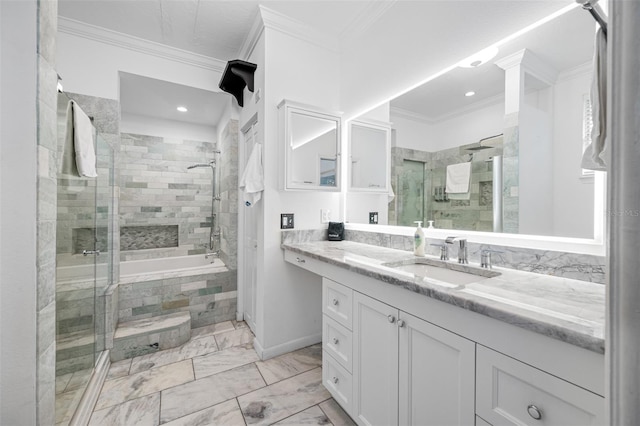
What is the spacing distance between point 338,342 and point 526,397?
93 centimetres

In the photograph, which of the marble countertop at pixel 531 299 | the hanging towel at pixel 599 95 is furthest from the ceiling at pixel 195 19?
the marble countertop at pixel 531 299

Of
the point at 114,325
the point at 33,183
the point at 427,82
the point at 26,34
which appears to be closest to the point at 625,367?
the point at 33,183

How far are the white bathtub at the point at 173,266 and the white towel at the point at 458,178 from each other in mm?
2352

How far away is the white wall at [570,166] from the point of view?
43.4 inches

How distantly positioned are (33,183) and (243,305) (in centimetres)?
220

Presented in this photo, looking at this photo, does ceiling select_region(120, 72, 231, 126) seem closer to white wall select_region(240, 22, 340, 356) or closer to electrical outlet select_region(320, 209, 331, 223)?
white wall select_region(240, 22, 340, 356)

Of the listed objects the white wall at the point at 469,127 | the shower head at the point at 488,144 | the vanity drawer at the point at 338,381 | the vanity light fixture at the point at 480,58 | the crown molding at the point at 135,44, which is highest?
the crown molding at the point at 135,44

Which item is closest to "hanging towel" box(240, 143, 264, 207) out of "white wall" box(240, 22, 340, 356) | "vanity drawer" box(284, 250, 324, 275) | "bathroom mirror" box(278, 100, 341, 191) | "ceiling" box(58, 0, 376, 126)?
"white wall" box(240, 22, 340, 356)

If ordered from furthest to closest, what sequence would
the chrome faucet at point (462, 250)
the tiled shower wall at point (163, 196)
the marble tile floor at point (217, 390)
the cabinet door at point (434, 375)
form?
the tiled shower wall at point (163, 196), the marble tile floor at point (217, 390), the chrome faucet at point (462, 250), the cabinet door at point (434, 375)

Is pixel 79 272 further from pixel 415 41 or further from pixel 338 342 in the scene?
pixel 415 41

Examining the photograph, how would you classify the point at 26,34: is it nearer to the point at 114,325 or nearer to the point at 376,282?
the point at 376,282

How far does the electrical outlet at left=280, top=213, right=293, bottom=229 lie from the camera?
7.15ft

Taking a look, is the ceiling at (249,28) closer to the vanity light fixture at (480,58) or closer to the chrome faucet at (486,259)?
the vanity light fixture at (480,58)

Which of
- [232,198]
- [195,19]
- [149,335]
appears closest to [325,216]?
[232,198]
